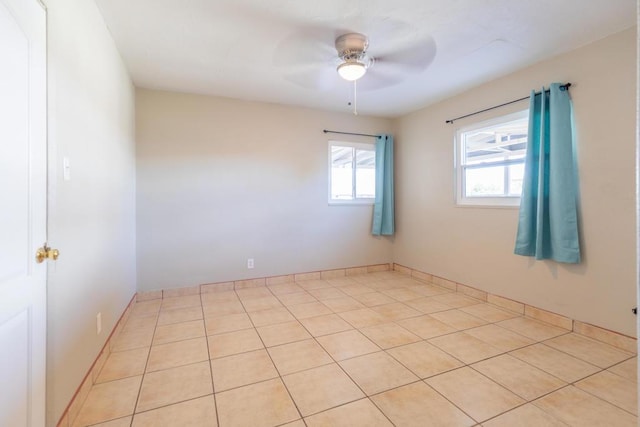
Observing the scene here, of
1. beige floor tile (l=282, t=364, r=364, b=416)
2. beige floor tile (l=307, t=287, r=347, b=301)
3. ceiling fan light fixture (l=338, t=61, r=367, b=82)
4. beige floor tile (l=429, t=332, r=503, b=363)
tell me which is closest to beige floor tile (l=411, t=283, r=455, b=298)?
beige floor tile (l=307, t=287, r=347, b=301)

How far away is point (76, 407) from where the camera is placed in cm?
155

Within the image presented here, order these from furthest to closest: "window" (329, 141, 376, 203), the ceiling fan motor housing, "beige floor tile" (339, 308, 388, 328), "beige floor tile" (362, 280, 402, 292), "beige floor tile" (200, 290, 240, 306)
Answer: "window" (329, 141, 376, 203)
"beige floor tile" (362, 280, 402, 292)
"beige floor tile" (200, 290, 240, 306)
"beige floor tile" (339, 308, 388, 328)
the ceiling fan motor housing

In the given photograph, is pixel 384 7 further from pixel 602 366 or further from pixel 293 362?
pixel 602 366

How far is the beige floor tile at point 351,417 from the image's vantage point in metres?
1.50

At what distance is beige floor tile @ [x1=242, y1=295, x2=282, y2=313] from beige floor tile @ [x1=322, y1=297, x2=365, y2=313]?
21.9 inches

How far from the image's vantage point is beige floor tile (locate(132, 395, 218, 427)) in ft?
4.95

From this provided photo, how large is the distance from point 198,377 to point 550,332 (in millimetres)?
2899

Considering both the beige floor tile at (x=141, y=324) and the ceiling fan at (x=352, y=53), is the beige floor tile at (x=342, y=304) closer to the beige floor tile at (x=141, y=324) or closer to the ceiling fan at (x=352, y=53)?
the beige floor tile at (x=141, y=324)

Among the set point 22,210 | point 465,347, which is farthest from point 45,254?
point 465,347

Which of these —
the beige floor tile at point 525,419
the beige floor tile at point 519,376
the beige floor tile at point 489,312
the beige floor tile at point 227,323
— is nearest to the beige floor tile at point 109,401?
the beige floor tile at point 227,323

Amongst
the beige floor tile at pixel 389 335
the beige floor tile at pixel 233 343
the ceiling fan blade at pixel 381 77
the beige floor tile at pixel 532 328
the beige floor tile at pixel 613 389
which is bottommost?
the beige floor tile at pixel 613 389

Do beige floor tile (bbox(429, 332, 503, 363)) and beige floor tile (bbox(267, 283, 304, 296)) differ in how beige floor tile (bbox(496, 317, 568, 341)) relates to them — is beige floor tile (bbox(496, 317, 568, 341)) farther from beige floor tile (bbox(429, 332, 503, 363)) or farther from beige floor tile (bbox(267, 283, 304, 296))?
beige floor tile (bbox(267, 283, 304, 296))

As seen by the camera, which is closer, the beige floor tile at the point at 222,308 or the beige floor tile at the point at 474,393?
the beige floor tile at the point at 474,393

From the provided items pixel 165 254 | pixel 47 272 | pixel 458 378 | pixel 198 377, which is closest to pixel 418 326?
pixel 458 378
